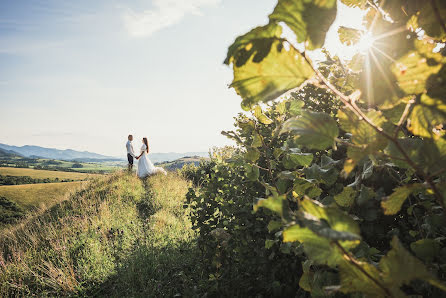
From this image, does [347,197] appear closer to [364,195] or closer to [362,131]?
[364,195]

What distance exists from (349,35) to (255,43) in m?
0.48

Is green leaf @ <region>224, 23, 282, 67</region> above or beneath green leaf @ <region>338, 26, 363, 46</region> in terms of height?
beneath

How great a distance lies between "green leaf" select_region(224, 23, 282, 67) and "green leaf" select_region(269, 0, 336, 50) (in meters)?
0.02

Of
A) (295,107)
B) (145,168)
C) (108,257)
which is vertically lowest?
(108,257)

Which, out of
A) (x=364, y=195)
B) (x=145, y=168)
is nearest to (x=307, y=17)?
(x=364, y=195)

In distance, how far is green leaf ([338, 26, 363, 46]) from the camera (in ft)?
2.17

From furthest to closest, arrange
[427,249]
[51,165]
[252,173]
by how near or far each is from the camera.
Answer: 1. [51,165]
2. [252,173]
3. [427,249]

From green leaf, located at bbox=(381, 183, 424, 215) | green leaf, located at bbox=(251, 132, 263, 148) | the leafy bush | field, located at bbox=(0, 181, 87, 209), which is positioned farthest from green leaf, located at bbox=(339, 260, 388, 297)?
the leafy bush

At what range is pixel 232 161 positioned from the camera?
→ 3.93 feet

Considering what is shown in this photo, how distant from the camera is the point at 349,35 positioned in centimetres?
71

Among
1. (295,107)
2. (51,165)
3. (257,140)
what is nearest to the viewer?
(295,107)

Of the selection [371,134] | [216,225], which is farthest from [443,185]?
[216,225]

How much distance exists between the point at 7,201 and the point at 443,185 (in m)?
30.7

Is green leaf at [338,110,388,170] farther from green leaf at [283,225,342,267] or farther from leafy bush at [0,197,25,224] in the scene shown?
leafy bush at [0,197,25,224]
